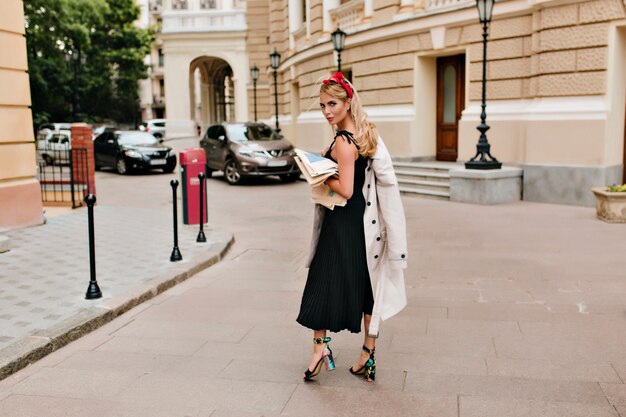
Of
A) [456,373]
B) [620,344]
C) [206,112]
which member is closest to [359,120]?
[456,373]

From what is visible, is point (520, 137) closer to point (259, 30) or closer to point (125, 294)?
point (125, 294)

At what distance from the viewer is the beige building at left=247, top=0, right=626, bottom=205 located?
12305 millimetres

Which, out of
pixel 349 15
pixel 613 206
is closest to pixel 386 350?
pixel 613 206

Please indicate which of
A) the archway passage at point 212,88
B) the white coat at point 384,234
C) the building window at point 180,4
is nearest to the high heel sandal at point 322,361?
the white coat at point 384,234

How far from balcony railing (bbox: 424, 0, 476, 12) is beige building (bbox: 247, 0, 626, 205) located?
0.03 metres

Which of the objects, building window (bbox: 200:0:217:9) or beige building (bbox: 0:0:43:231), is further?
building window (bbox: 200:0:217:9)

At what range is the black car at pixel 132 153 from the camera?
2108cm

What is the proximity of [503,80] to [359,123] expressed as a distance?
37.8 ft

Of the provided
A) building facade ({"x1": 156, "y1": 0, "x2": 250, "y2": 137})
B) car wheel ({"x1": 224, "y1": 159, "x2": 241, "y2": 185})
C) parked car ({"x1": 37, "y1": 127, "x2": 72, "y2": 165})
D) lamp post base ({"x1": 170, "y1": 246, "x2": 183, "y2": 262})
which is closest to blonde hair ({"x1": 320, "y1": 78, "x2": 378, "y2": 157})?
lamp post base ({"x1": 170, "y1": 246, "x2": 183, "y2": 262})

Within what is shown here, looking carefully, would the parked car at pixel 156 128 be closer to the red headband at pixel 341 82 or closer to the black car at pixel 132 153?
the black car at pixel 132 153

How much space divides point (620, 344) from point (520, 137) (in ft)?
Answer: 31.9

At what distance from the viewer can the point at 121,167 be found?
70.4 ft

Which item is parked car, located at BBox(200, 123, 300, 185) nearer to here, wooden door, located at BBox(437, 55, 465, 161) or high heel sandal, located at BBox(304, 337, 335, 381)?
wooden door, located at BBox(437, 55, 465, 161)

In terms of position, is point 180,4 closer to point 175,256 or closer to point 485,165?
point 485,165
